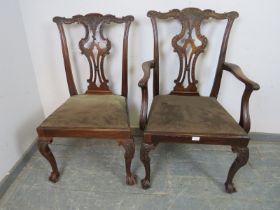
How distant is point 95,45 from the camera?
149cm

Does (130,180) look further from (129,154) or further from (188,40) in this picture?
(188,40)

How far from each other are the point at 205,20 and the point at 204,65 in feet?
1.00

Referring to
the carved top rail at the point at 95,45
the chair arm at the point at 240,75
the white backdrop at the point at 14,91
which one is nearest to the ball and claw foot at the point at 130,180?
the carved top rail at the point at 95,45

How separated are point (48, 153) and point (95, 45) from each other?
0.74m

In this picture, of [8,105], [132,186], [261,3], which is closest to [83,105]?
[8,105]

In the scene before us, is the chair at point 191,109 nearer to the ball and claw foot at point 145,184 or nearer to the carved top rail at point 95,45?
the ball and claw foot at point 145,184

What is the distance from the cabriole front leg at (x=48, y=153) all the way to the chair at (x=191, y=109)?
1.81 ft

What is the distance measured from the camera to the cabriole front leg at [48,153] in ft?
4.17

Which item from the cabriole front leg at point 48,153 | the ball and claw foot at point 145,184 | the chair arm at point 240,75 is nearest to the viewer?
the chair arm at point 240,75

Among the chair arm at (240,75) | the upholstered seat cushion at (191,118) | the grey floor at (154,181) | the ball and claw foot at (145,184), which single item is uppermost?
the chair arm at (240,75)

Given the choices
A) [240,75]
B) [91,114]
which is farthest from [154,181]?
[240,75]

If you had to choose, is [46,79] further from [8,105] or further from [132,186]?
[132,186]

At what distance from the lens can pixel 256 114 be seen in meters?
1.77

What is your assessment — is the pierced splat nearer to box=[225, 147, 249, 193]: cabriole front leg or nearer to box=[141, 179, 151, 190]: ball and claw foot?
box=[141, 179, 151, 190]: ball and claw foot
